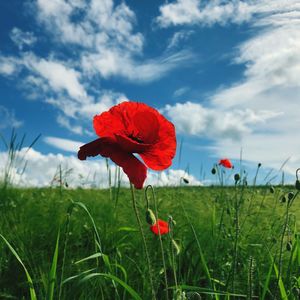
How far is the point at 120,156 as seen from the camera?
3.98ft

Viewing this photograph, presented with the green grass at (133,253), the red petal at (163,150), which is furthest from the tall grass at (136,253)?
the red petal at (163,150)

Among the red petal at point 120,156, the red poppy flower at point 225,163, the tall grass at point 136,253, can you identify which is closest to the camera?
the red petal at point 120,156

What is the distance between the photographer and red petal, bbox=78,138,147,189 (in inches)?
47.2

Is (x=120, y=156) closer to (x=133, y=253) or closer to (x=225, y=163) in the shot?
(x=133, y=253)

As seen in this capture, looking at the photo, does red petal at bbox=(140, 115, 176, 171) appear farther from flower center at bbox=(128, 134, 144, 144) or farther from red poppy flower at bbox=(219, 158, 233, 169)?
red poppy flower at bbox=(219, 158, 233, 169)

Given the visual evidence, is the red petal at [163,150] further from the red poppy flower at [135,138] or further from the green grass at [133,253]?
the green grass at [133,253]

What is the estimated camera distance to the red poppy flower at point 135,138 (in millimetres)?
1212

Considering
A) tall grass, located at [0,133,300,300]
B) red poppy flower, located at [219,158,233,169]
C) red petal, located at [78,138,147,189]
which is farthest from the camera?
red poppy flower, located at [219,158,233,169]

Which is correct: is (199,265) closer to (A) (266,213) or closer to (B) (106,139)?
(B) (106,139)

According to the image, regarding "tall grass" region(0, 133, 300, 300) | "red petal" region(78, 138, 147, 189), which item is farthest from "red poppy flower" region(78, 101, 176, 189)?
"tall grass" region(0, 133, 300, 300)

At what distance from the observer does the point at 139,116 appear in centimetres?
128

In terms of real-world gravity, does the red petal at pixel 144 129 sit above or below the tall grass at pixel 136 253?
above

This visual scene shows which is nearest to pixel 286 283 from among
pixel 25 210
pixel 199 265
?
pixel 199 265

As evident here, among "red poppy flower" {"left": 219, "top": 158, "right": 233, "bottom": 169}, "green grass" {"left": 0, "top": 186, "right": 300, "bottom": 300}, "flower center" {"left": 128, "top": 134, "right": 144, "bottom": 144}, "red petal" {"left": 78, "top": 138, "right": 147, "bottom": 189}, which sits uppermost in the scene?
"red poppy flower" {"left": 219, "top": 158, "right": 233, "bottom": 169}
